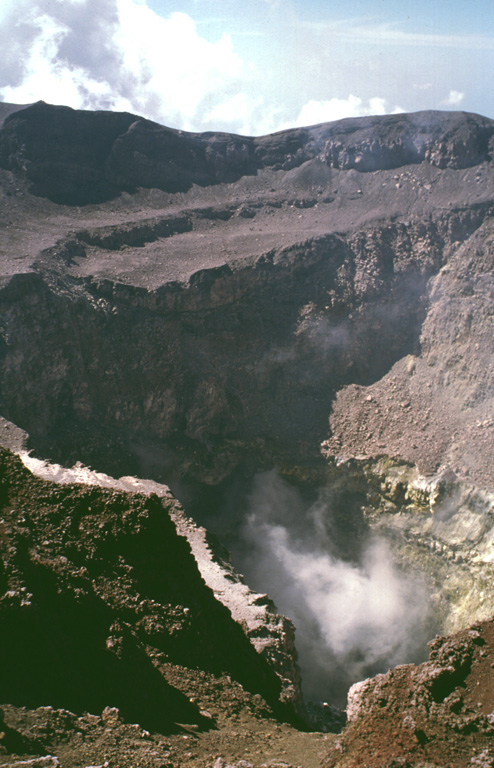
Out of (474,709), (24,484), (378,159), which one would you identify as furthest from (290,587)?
(378,159)

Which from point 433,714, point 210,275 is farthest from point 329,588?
point 433,714

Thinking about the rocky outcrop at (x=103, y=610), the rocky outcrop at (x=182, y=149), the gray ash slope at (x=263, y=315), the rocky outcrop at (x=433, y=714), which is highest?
the rocky outcrop at (x=182, y=149)

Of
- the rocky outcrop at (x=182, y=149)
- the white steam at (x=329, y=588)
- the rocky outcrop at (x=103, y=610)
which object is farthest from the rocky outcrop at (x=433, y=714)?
the rocky outcrop at (x=182, y=149)

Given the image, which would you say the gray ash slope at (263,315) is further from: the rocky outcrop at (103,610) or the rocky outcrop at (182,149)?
the rocky outcrop at (103,610)

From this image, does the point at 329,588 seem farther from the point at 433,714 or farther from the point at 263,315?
the point at 433,714

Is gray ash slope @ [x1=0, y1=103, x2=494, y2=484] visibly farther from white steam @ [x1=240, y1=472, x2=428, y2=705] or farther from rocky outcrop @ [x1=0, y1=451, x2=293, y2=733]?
rocky outcrop @ [x1=0, y1=451, x2=293, y2=733]

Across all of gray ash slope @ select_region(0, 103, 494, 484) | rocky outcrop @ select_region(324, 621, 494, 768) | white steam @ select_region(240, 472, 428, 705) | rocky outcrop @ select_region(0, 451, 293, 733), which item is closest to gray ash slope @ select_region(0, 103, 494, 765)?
gray ash slope @ select_region(0, 103, 494, 484)
